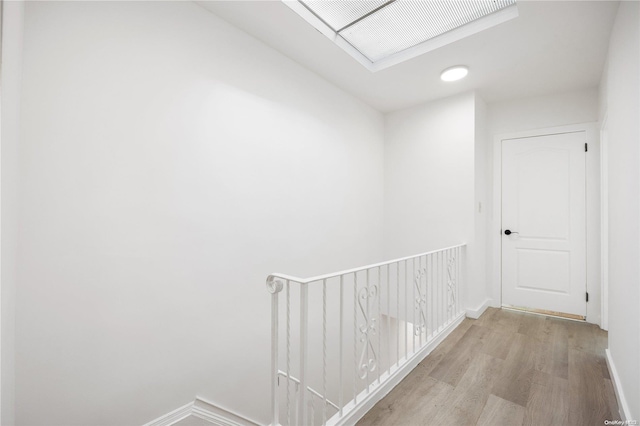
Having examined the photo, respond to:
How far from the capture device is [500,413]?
64.6 inches

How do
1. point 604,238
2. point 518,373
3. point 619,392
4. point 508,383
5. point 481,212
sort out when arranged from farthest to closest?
point 481,212 → point 604,238 → point 518,373 → point 508,383 → point 619,392

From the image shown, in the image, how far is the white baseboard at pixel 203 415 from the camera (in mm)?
1771

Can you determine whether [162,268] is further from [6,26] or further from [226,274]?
[6,26]

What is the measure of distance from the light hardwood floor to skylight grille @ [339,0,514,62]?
2675 mm

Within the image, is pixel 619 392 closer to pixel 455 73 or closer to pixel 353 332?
pixel 353 332

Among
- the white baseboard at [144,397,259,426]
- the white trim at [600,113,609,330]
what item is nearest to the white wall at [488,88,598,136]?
the white trim at [600,113,609,330]

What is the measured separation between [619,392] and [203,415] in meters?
2.60

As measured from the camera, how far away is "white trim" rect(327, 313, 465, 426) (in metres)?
1.53

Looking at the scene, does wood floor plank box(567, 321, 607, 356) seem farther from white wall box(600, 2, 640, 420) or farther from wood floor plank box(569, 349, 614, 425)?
white wall box(600, 2, 640, 420)

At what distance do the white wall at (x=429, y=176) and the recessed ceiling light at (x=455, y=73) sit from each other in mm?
516

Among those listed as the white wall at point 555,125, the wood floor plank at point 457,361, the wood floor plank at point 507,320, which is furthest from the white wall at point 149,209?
the white wall at point 555,125

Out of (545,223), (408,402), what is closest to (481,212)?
(545,223)

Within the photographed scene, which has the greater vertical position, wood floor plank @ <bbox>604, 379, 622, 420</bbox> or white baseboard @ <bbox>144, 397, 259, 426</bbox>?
wood floor plank @ <bbox>604, 379, 622, 420</bbox>

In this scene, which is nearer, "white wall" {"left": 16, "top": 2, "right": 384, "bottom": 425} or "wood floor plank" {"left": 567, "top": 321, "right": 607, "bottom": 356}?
"white wall" {"left": 16, "top": 2, "right": 384, "bottom": 425}
